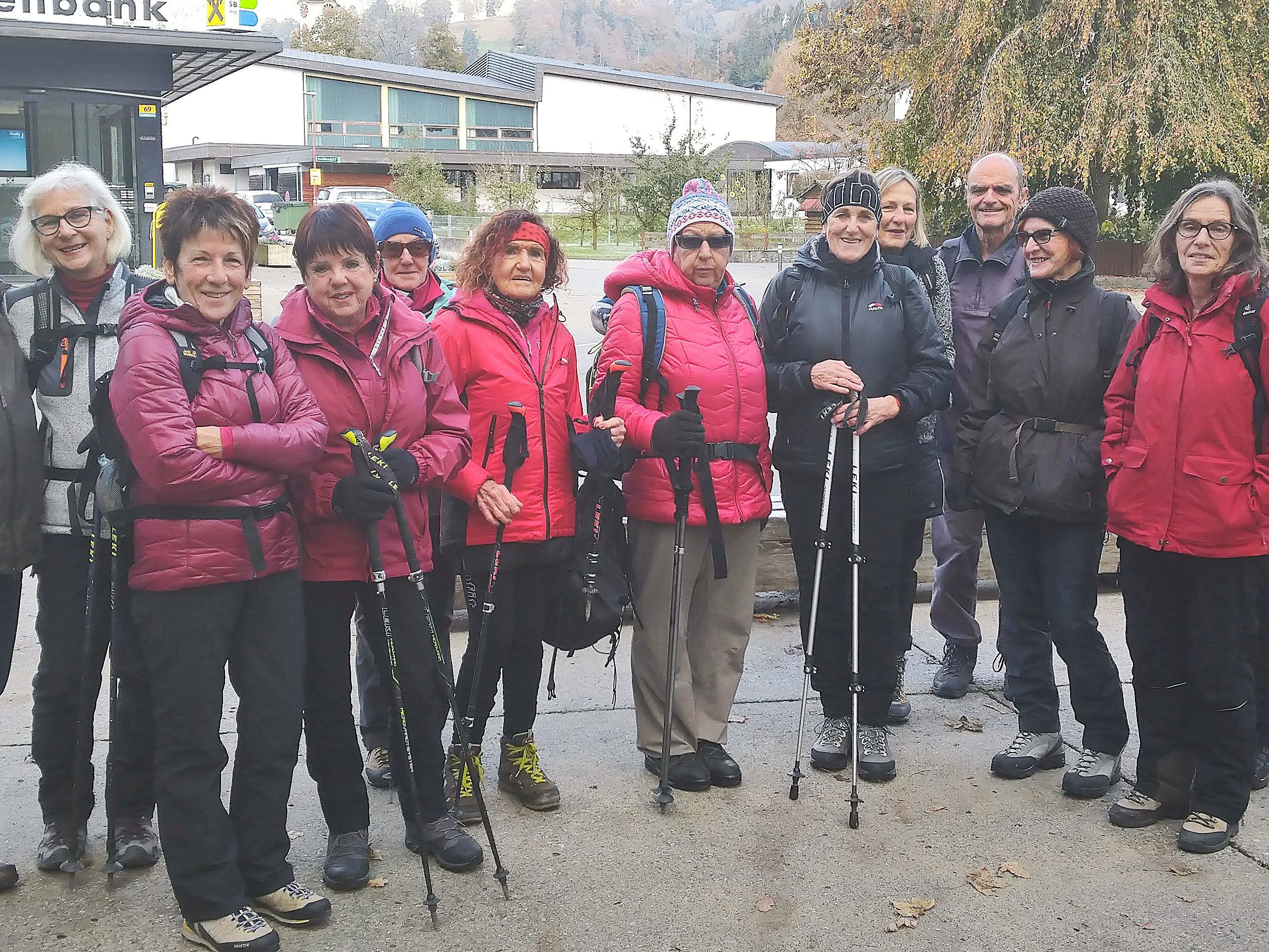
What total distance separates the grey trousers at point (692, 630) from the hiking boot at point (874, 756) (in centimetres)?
51

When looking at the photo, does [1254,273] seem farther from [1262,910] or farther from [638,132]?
[638,132]

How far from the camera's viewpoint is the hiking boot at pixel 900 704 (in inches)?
199

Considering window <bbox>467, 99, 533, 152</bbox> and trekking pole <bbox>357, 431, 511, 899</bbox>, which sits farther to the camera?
window <bbox>467, 99, 533, 152</bbox>

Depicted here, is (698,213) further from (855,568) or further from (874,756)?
(874,756)

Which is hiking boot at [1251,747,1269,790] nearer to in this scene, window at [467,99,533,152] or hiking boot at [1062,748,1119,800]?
hiking boot at [1062,748,1119,800]

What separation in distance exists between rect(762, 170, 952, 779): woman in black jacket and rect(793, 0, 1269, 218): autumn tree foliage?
63.1ft

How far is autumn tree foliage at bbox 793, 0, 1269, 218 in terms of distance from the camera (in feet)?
71.7

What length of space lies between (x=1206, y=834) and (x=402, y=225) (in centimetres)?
343

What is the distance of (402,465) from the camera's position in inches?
141

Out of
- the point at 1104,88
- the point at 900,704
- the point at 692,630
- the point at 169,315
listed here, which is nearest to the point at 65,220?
the point at 169,315

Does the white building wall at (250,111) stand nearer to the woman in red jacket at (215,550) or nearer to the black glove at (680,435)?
the black glove at (680,435)

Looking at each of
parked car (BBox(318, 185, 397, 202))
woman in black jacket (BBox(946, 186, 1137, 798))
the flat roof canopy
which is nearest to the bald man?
woman in black jacket (BBox(946, 186, 1137, 798))

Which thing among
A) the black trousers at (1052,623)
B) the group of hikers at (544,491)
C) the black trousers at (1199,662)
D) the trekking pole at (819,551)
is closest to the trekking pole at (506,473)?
the group of hikers at (544,491)

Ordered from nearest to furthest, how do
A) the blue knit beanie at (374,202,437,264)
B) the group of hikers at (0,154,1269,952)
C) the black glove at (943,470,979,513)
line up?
the group of hikers at (0,154,1269,952) < the blue knit beanie at (374,202,437,264) < the black glove at (943,470,979,513)
